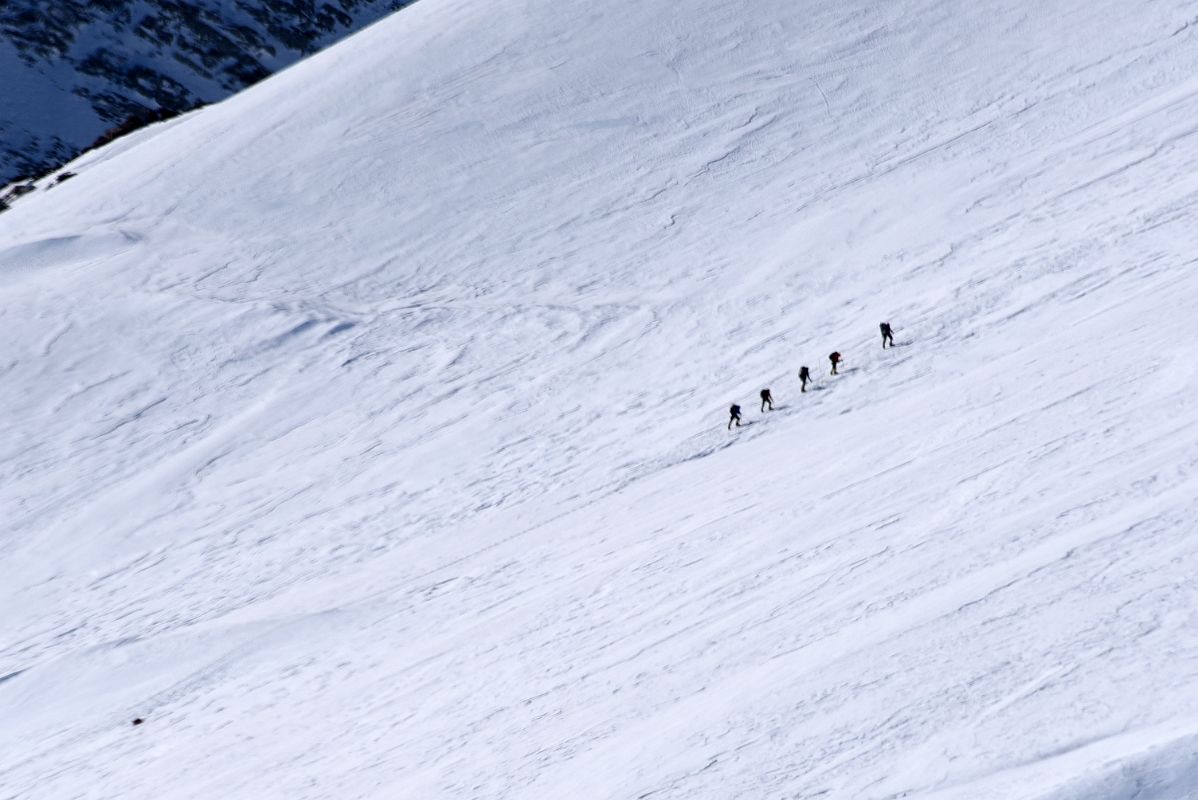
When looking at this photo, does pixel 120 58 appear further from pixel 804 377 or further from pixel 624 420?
pixel 804 377

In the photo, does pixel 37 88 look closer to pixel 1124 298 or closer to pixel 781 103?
pixel 781 103

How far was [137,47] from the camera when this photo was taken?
82.8 m

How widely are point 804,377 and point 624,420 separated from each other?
3.43 meters

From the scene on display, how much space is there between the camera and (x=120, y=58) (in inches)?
3211

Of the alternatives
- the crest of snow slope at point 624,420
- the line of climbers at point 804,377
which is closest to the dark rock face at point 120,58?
the crest of snow slope at point 624,420

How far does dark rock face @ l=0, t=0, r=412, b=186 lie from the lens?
244 ft

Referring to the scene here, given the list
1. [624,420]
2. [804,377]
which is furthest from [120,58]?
[804,377]

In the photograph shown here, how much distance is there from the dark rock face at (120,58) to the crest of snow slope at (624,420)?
111 ft

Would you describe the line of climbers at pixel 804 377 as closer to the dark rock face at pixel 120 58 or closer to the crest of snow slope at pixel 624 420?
the crest of snow slope at pixel 624 420

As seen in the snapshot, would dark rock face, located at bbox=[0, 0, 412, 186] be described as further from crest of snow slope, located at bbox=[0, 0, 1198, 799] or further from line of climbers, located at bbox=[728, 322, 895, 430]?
line of climbers, located at bbox=[728, 322, 895, 430]

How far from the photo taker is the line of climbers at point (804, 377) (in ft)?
70.4

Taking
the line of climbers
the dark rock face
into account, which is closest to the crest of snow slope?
the line of climbers

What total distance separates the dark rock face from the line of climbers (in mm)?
58392

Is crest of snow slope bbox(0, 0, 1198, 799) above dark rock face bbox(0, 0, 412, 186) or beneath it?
beneath
